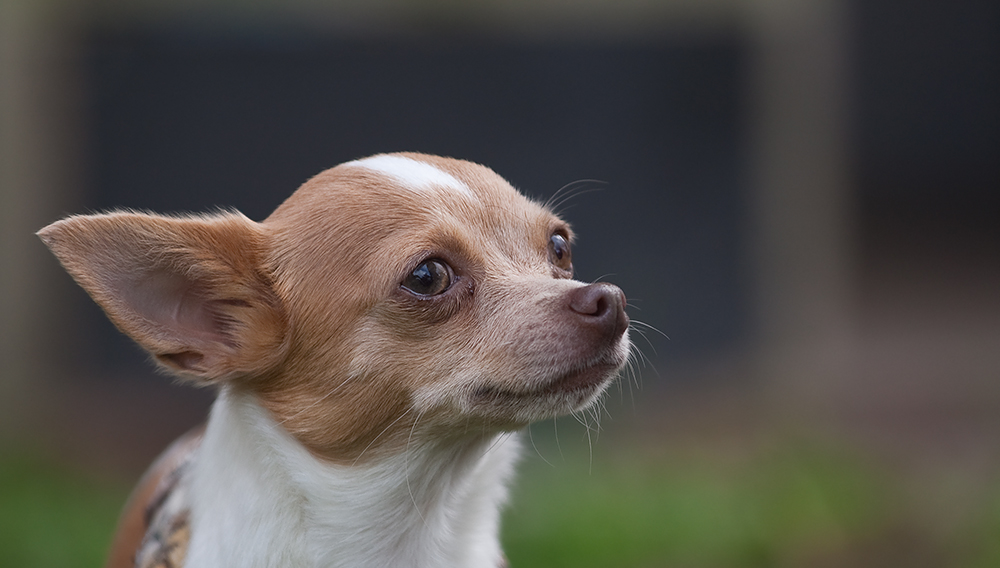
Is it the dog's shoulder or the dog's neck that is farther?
the dog's shoulder

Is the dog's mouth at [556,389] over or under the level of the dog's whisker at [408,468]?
over

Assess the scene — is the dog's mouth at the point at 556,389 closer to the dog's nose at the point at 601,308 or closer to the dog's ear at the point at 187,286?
the dog's nose at the point at 601,308

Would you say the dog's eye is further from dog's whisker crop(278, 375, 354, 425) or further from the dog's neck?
the dog's neck

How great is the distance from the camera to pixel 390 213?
253cm

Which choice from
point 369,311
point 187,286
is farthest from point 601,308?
point 187,286

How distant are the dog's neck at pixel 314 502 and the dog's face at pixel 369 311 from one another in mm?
62

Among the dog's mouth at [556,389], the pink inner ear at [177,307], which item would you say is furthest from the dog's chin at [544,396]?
the pink inner ear at [177,307]

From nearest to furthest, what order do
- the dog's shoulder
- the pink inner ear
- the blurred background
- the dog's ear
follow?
the dog's ear, the pink inner ear, the dog's shoulder, the blurred background

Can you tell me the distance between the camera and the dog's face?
239cm

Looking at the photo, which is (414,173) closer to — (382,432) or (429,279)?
(429,279)

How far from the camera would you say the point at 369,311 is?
8.14ft

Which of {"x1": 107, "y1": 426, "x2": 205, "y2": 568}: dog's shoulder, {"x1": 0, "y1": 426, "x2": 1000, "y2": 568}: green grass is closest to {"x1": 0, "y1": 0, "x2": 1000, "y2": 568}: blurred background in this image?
{"x1": 0, "y1": 426, "x2": 1000, "y2": 568}: green grass

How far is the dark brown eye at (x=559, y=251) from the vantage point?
284 centimetres

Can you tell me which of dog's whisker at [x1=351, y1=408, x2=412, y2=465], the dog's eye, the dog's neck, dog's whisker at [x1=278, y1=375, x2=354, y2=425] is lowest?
the dog's neck
